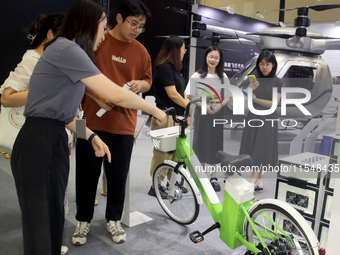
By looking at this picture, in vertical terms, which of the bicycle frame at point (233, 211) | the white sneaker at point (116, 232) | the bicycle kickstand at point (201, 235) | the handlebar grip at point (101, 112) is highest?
the handlebar grip at point (101, 112)

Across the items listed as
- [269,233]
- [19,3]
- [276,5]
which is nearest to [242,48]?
[276,5]

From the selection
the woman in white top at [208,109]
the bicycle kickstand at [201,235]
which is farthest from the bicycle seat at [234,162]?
the woman in white top at [208,109]

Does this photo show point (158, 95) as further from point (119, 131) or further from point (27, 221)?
point (27, 221)

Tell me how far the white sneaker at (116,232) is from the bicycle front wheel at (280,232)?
923mm

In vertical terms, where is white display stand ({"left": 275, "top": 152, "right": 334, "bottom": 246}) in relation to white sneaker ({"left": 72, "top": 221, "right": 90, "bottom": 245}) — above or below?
above

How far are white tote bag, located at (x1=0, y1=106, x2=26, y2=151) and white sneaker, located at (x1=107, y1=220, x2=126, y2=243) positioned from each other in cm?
94

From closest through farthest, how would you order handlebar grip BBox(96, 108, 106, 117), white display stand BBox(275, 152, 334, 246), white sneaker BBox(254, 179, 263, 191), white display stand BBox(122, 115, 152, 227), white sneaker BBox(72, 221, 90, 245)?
handlebar grip BBox(96, 108, 106, 117), white display stand BBox(275, 152, 334, 246), white sneaker BBox(72, 221, 90, 245), white display stand BBox(122, 115, 152, 227), white sneaker BBox(254, 179, 263, 191)

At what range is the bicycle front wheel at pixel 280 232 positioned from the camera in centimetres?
144

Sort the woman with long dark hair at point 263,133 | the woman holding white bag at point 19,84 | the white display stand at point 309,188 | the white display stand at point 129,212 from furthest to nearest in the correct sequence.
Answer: the woman with long dark hair at point 263,133, the white display stand at point 129,212, the white display stand at point 309,188, the woman holding white bag at point 19,84

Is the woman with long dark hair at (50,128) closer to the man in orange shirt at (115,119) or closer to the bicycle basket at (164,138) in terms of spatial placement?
the man in orange shirt at (115,119)

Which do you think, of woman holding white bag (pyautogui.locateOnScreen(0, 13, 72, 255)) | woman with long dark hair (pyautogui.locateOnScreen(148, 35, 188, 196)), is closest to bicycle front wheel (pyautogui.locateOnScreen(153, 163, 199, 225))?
woman with long dark hair (pyautogui.locateOnScreen(148, 35, 188, 196))

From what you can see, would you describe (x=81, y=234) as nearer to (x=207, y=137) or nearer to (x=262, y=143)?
(x=207, y=137)

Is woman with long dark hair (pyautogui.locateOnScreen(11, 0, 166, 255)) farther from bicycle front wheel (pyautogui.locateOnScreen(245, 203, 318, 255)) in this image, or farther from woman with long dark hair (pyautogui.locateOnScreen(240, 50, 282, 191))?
woman with long dark hair (pyautogui.locateOnScreen(240, 50, 282, 191))

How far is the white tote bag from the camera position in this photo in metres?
1.67
